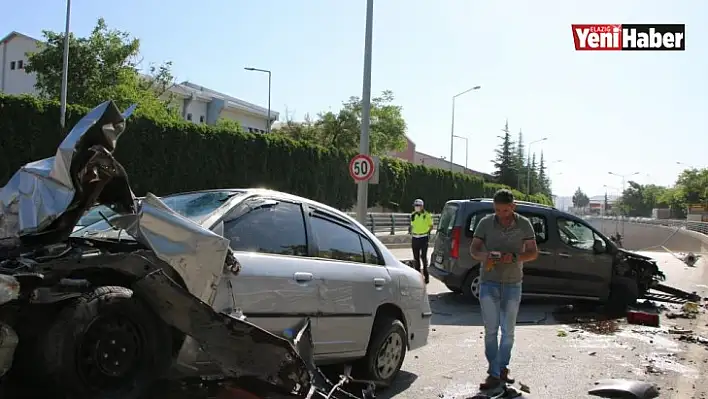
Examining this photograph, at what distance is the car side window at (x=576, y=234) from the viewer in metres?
11.4

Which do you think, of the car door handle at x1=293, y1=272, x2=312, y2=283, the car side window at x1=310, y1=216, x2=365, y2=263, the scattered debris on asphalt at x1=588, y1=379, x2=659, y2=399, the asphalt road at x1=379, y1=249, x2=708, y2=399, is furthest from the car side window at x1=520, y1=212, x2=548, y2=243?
the car door handle at x1=293, y1=272, x2=312, y2=283

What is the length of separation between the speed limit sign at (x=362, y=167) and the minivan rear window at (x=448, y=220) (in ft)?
10.9

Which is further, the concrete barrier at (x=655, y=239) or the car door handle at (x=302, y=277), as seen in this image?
the concrete barrier at (x=655, y=239)

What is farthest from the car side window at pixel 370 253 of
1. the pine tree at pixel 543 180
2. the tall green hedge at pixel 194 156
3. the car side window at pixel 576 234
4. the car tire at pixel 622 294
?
the pine tree at pixel 543 180

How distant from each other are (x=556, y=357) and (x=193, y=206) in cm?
479

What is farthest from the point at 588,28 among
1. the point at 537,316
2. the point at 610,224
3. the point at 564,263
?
the point at 610,224

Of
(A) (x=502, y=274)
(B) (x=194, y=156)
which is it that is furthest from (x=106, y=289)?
(B) (x=194, y=156)

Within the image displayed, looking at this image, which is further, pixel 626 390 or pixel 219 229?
pixel 626 390

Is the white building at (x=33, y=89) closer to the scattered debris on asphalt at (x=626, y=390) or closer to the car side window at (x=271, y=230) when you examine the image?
the scattered debris on asphalt at (x=626, y=390)

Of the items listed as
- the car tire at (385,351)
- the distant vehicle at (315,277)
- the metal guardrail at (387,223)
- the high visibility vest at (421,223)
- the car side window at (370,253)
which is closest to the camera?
the distant vehicle at (315,277)

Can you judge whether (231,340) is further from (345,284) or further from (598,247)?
(598,247)

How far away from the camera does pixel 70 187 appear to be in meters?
3.67

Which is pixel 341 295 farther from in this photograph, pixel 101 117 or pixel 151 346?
pixel 101 117

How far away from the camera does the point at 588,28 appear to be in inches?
548
